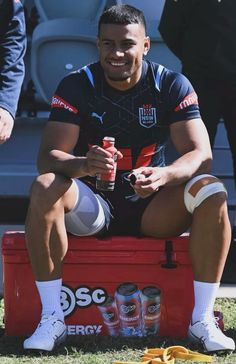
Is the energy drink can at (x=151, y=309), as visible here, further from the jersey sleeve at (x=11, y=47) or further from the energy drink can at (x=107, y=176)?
the jersey sleeve at (x=11, y=47)

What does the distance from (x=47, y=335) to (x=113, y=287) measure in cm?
36

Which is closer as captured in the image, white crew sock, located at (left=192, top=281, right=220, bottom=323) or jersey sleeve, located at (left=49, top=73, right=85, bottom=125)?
white crew sock, located at (left=192, top=281, right=220, bottom=323)

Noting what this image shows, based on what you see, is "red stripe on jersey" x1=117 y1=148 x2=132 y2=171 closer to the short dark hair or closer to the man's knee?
the man's knee

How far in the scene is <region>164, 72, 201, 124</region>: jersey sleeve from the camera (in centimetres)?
377

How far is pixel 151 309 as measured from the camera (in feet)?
12.1

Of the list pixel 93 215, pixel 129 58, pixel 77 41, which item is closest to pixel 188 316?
pixel 93 215

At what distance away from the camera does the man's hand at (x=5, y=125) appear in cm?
355

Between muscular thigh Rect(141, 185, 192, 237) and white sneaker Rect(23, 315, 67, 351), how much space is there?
0.53m

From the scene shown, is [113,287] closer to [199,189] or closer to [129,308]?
[129,308]

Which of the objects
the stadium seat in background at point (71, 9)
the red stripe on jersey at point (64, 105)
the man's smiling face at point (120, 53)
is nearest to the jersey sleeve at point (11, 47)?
the red stripe on jersey at point (64, 105)

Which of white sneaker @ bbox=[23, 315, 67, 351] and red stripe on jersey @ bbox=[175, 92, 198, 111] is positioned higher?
red stripe on jersey @ bbox=[175, 92, 198, 111]

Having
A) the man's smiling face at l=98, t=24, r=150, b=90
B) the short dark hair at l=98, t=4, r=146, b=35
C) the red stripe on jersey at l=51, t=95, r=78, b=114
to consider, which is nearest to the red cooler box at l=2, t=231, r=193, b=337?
the red stripe on jersey at l=51, t=95, r=78, b=114

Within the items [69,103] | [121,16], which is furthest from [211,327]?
[121,16]

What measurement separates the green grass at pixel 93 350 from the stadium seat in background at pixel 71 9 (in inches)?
142
